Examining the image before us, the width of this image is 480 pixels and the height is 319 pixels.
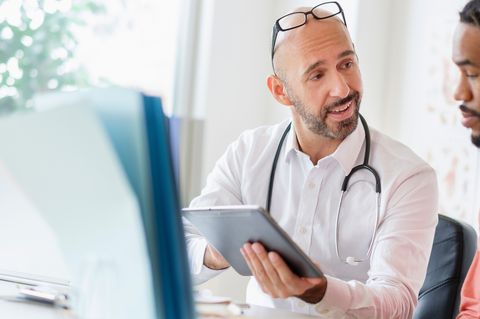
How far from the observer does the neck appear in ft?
6.82

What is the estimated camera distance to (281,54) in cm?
216

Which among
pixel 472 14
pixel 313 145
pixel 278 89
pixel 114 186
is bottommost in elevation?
pixel 313 145

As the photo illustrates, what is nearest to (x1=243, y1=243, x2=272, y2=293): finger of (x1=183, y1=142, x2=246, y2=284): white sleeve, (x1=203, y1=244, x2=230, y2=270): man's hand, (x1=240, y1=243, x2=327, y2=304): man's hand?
(x1=240, y1=243, x2=327, y2=304): man's hand

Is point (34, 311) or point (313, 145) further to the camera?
point (313, 145)

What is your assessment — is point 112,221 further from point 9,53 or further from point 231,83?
point 231,83

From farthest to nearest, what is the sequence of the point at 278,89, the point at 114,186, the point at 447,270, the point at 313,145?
1. the point at 278,89
2. the point at 313,145
3. the point at 447,270
4. the point at 114,186

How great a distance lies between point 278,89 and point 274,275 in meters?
0.93

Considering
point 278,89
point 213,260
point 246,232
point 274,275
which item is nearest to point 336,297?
point 274,275

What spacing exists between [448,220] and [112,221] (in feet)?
4.33

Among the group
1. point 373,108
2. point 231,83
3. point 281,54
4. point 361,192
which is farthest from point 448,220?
point 231,83

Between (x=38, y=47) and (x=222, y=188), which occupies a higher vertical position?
(x=38, y=47)

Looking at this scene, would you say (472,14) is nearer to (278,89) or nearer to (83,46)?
(278,89)

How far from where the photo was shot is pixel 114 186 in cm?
73

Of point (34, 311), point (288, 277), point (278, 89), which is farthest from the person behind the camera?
point (278, 89)
